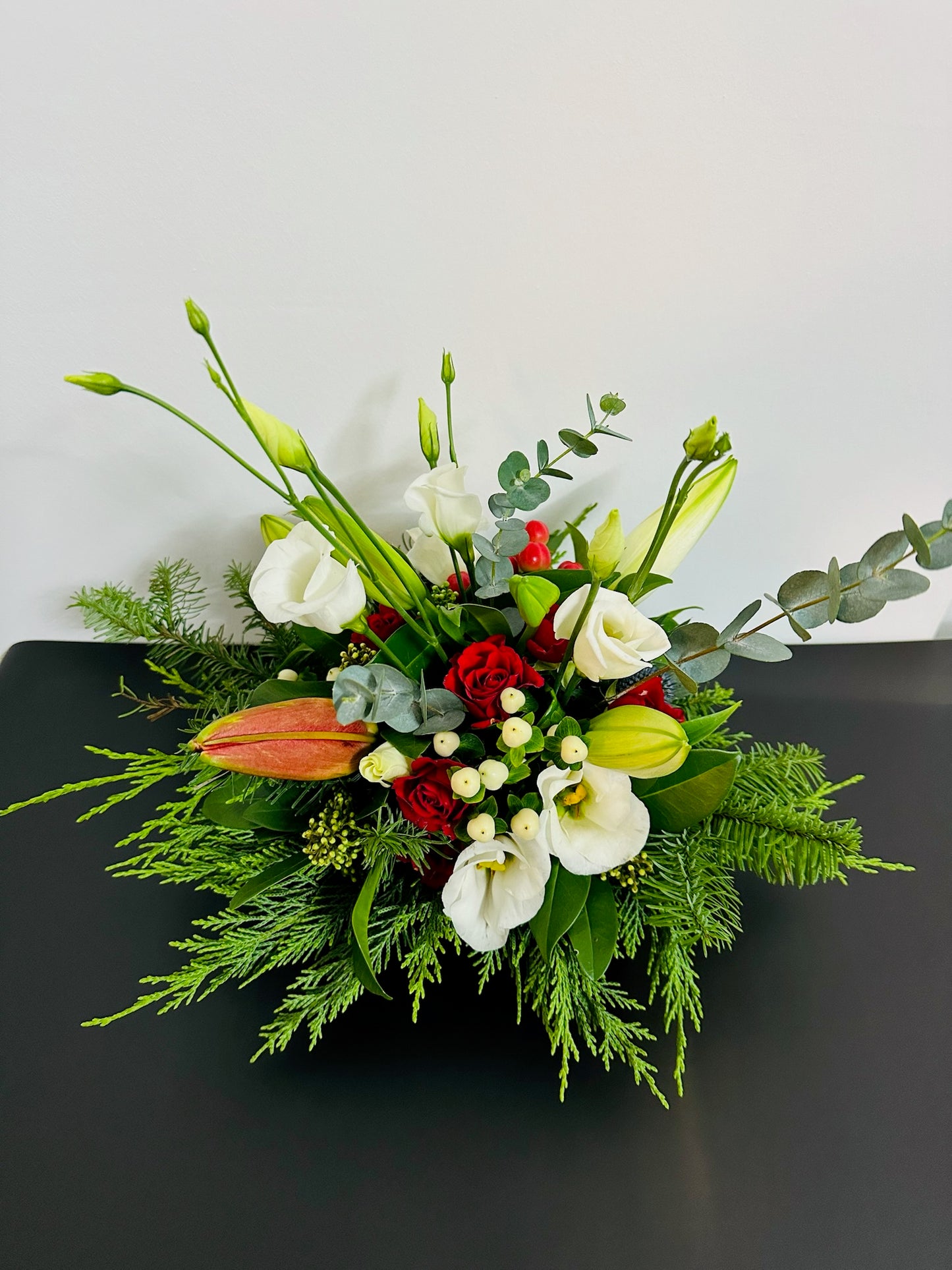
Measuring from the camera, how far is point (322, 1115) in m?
0.56

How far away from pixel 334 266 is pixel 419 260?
0.06 meters

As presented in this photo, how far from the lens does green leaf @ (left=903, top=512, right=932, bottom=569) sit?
0.39m

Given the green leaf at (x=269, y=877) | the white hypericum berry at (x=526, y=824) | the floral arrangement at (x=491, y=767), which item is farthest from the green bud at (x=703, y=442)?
the green leaf at (x=269, y=877)

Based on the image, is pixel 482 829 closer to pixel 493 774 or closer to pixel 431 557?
pixel 493 774

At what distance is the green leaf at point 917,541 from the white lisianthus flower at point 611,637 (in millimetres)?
133

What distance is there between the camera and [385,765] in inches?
20.0

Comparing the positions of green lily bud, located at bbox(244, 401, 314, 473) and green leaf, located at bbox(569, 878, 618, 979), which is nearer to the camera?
green lily bud, located at bbox(244, 401, 314, 473)

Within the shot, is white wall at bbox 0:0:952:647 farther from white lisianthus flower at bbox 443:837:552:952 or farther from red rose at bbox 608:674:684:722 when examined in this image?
white lisianthus flower at bbox 443:837:552:952

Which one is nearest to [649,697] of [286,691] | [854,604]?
[854,604]

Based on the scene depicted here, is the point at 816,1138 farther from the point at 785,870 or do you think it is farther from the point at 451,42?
the point at 451,42

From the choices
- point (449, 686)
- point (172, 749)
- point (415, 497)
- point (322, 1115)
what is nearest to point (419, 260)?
point (415, 497)

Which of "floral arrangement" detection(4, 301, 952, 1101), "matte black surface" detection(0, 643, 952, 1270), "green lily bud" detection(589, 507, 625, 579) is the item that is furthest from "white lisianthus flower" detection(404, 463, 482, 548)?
"matte black surface" detection(0, 643, 952, 1270)

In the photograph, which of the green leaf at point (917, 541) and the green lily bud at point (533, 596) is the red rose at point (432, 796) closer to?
the green lily bud at point (533, 596)

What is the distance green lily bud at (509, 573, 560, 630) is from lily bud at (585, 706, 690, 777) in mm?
81
